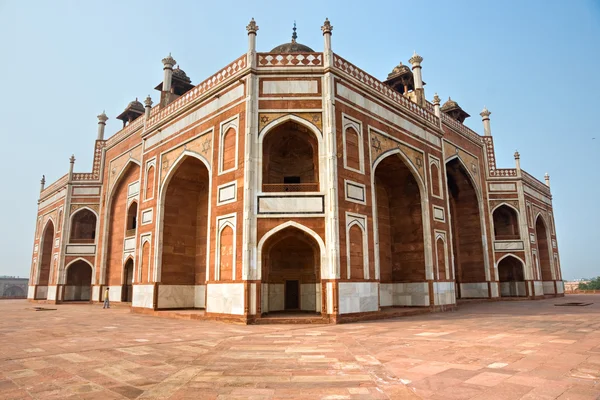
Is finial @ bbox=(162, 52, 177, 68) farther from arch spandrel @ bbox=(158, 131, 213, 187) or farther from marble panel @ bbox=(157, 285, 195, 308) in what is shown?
marble panel @ bbox=(157, 285, 195, 308)

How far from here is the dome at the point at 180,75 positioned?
2164 centimetres

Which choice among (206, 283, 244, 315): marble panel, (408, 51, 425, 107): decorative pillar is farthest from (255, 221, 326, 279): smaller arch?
(408, 51, 425, 107): decorative pillar

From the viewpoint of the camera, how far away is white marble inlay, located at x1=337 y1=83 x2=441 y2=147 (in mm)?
13562

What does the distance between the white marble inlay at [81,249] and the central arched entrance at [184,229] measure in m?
11.0

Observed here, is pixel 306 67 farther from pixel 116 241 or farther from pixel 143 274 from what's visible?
pixel 116 241

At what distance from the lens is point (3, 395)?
162 inches

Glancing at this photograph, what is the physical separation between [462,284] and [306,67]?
17.5 m

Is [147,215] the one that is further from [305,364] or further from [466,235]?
[466,235]

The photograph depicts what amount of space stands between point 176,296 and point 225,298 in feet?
16.2

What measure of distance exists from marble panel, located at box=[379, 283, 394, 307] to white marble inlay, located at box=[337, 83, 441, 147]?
6.71 metres

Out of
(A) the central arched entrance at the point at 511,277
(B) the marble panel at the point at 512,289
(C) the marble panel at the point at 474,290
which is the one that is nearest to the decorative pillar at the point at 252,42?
(C) the marble panel at the point at 474,290

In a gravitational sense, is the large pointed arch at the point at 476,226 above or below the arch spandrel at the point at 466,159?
below

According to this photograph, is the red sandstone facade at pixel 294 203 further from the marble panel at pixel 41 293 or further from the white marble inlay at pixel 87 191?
the marble panel at pixel 41 293

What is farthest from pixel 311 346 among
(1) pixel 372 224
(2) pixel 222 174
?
(2) pixel 222 174
